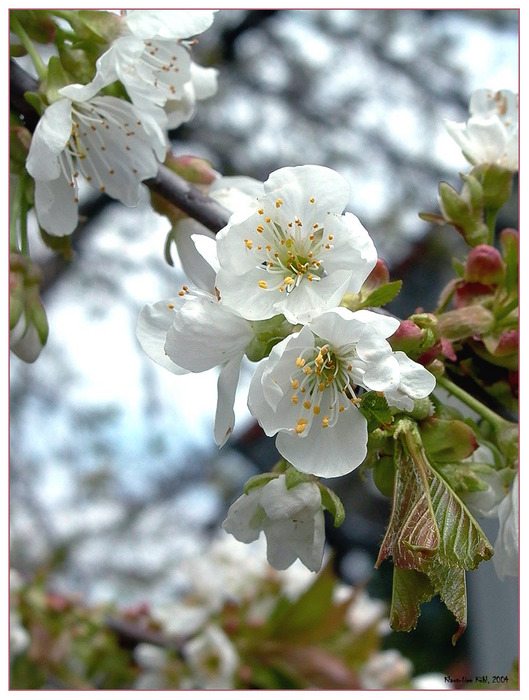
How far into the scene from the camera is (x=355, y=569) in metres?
5.69

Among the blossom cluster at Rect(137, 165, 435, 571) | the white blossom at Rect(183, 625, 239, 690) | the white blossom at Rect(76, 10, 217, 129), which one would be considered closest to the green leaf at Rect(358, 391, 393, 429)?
the blossom cluster at Rect(137, 165, 435, 571)

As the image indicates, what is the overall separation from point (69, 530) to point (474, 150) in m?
4.14

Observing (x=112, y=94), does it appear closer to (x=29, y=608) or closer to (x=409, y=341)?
(x=409, y=341)

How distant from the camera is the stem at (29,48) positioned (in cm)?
71

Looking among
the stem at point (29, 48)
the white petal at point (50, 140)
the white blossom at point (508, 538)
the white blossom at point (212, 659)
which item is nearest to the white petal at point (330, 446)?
the white blossom at point (508, 538)

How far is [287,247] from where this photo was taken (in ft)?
1.93

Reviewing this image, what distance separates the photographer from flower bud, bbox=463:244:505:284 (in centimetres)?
75

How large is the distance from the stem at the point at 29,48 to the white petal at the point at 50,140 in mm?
58

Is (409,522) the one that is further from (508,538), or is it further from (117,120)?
(117,120)

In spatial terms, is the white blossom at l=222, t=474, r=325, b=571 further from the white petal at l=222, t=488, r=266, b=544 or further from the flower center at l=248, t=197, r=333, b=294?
the flower center at l=248, t=197, r=333, b=294

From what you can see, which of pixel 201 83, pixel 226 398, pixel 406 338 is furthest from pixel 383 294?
pixel 201 83

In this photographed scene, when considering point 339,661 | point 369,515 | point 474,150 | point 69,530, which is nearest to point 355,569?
point 369,515

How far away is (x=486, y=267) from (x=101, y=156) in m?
0.44

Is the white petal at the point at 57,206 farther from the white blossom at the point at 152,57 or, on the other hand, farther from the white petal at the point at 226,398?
the white petal at the point at 226,398
